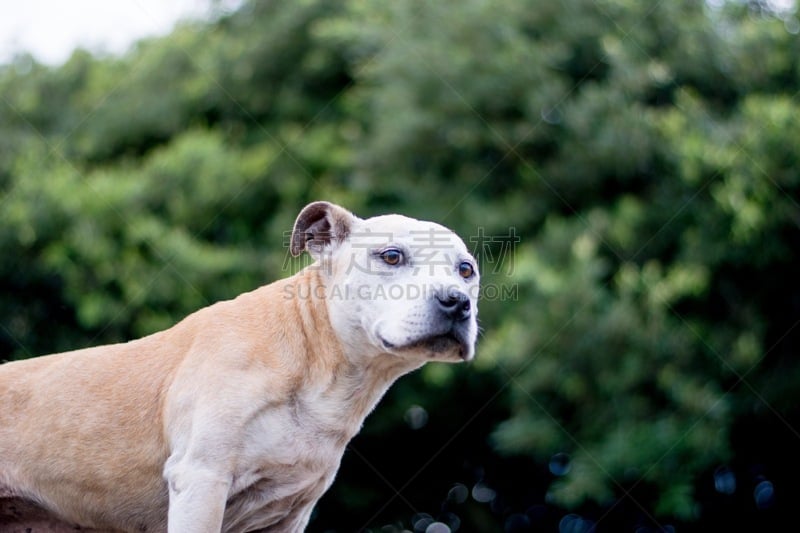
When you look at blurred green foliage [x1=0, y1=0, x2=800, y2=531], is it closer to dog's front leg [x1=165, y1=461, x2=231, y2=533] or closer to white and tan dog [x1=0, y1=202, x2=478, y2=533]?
white and tan dog [x1=0, y1=202, x2=478, y2=533]

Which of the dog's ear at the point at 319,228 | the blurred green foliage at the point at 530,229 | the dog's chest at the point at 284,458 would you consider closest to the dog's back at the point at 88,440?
the dog's chest at the point at 284,458

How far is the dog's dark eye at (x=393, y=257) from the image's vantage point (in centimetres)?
589

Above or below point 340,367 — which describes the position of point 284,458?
below

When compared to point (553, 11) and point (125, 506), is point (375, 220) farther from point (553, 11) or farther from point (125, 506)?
point (553, 11)

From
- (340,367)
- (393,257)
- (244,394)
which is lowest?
(244,394)

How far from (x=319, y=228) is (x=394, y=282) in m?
0.75

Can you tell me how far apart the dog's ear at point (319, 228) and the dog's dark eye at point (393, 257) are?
17.8 inches

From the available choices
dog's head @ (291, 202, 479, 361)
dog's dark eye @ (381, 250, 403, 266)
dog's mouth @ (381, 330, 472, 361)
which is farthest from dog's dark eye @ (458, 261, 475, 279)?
dog's mouth @ (381, 330, 472, 361)

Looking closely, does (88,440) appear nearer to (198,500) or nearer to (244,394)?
(198,500)

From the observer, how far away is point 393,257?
5895mm

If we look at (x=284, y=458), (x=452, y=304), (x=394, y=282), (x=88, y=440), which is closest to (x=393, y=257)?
(x=394, y=282)

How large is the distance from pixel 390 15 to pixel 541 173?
3.61 metres

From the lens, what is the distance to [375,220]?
6.23 m

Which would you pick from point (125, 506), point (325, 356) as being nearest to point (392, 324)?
point (325, 356)
